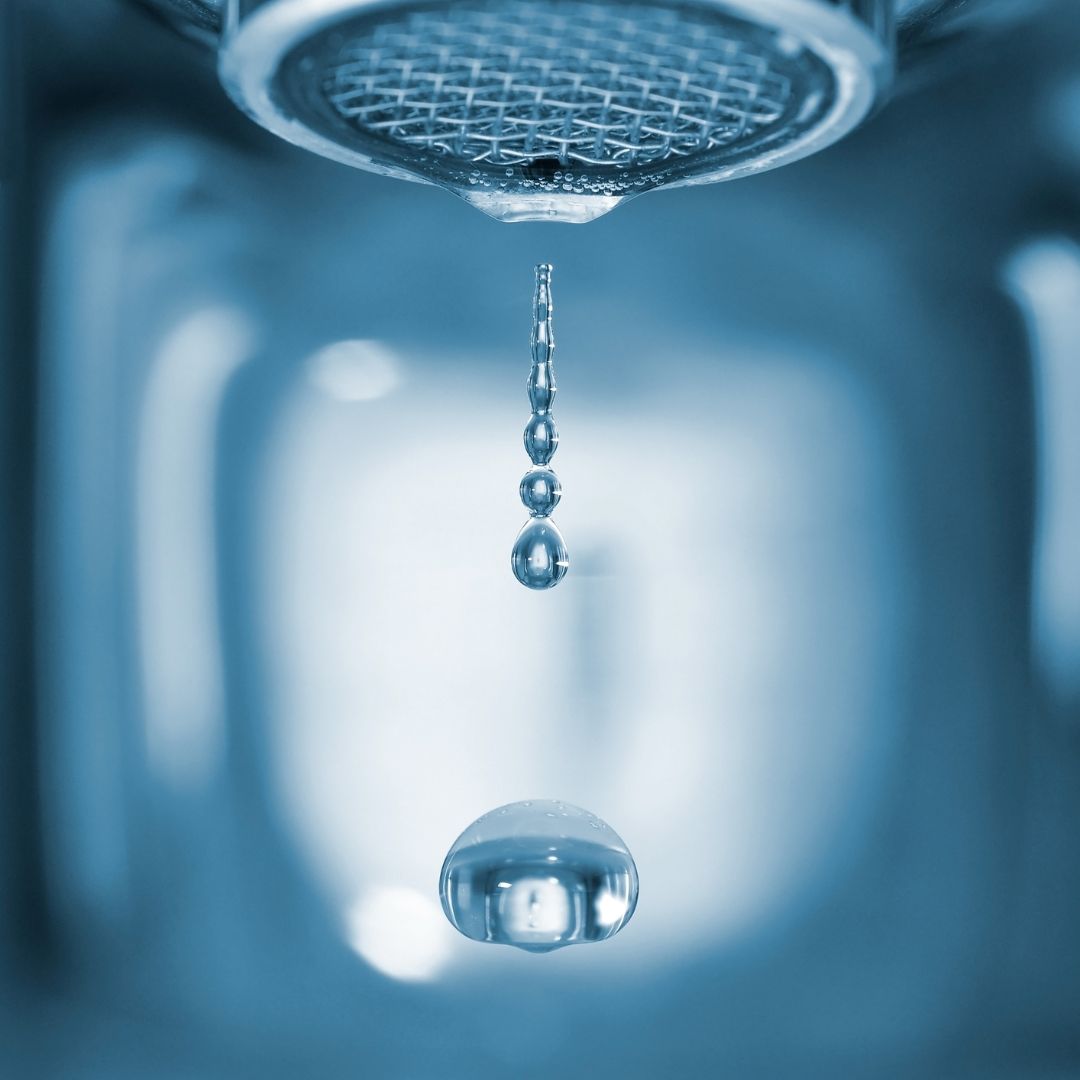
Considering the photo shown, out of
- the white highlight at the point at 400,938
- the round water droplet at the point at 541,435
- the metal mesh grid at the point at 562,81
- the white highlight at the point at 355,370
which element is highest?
the white highlight at the point at 355,370

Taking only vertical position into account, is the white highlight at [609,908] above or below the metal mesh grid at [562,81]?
below

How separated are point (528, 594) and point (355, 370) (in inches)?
5.3

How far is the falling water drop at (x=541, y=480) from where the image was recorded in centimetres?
54

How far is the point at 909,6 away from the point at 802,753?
0.32 metres

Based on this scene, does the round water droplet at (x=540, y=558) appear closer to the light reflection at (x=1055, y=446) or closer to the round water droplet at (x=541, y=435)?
the round water droplet at (x=541, y=435)

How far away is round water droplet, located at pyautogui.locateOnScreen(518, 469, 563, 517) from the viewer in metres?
0.55

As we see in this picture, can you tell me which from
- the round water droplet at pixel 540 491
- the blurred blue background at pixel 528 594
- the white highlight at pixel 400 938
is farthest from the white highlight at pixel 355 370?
the white highlight at pixel 400 938

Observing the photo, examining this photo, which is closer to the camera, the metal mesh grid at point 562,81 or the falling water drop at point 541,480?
the metal mesh grid at point 562,81

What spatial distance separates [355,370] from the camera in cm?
66

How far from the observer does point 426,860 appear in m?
0.65

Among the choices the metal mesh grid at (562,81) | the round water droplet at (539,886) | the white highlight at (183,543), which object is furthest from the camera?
the white highlight at (183,543)

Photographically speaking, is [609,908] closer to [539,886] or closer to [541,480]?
[539,886]

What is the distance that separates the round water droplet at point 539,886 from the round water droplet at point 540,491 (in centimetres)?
12

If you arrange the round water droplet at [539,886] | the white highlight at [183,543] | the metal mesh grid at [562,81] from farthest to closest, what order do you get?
the white highlight at [183,543], the round water droplet at [539,886], the metal mesh grid at [562,81]
